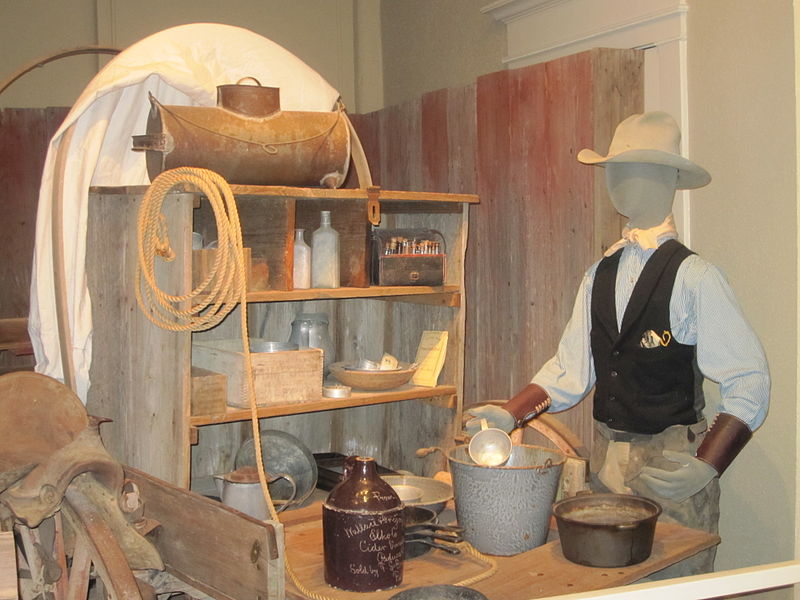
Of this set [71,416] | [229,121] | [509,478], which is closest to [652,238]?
[509,478]

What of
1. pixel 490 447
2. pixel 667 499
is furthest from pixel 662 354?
pixel 490 447

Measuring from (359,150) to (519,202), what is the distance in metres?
0.65

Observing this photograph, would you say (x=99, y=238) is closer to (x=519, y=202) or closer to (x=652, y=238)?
(x=519, y=202)

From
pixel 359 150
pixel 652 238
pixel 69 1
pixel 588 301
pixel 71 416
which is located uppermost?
pixel 69 1

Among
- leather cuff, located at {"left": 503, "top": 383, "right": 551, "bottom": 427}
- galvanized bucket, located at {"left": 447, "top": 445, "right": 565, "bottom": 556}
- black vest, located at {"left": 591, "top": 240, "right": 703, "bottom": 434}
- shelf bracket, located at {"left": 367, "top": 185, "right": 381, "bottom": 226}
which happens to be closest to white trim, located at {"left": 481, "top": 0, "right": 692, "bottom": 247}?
black vest, located at {"left": 591, "top": 240, "right": 703, "bottom": 434}

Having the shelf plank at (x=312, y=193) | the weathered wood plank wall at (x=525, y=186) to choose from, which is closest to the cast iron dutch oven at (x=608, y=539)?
the weathered wood plank wall at (x=525, y=186)

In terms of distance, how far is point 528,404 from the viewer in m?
2.84

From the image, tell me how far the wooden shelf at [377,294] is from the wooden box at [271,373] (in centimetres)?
19

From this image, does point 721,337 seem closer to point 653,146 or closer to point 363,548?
point 653,146

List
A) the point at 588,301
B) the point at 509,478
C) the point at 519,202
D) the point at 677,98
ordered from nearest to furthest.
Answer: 1. the point at 509,478
2. the point at 588,301
3. the point at 677,98
4. the point at 519,202

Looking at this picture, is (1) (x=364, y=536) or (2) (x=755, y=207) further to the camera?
(2) (x=755, y=207)

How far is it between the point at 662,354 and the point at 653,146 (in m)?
0.59

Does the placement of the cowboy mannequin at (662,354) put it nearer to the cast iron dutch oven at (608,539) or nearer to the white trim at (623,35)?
the cast iron dutch oven at (608,539)

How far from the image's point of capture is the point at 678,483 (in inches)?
95.6
